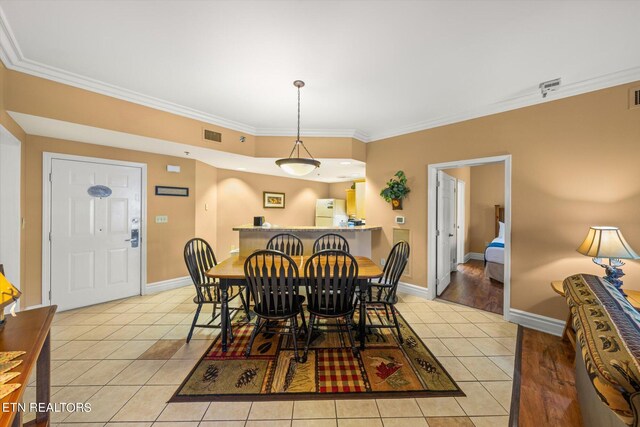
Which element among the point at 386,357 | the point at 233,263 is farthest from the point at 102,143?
the point at 386,357

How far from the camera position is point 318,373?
2.04 m

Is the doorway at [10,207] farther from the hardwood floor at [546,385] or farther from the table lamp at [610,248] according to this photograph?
the table lamp at [610,248]

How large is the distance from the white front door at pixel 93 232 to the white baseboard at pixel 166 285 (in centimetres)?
15

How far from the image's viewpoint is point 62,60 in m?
2.31

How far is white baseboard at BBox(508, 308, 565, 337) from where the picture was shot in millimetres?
2676

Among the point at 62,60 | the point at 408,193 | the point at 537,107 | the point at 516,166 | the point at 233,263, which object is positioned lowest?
the point at 233,263

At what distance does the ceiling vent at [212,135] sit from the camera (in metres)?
3.59

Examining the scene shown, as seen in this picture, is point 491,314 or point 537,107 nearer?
point 537,107

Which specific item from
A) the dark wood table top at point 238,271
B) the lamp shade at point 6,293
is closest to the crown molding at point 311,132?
the dark wood table top at point 238,271

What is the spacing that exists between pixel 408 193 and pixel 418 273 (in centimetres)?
126

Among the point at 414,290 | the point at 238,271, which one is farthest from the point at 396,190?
the point at 238,271

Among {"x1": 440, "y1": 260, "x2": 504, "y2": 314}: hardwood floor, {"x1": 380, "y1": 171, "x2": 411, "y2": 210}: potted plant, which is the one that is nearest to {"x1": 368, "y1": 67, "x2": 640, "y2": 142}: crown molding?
{"x1": 380, "y1": 171, "x2": 411, "y2": 210}: potted plant

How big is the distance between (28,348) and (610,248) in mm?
3873

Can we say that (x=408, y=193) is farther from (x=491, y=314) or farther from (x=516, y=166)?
(x=491, y=314)
